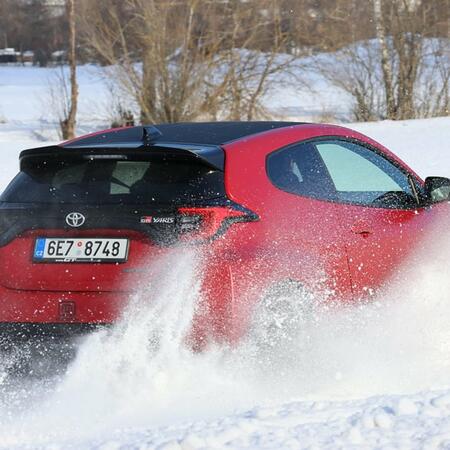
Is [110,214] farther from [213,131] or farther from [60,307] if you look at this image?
[213,131]

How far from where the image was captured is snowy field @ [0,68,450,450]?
3.91 metres

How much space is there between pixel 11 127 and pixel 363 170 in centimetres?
2646

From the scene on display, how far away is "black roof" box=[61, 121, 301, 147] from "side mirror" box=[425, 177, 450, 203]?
0.95m

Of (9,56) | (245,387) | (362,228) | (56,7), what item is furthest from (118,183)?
(9,56)

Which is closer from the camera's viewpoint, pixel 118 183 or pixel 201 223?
pixel 201 223

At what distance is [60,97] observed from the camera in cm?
3291

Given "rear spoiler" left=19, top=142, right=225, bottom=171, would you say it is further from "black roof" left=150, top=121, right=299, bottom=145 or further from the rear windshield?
"black roof" left=150, top=121, right=299, bottom=145

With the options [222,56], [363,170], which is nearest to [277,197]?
[363,170]

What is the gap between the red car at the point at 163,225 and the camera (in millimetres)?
4477

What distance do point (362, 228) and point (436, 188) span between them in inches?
31.5

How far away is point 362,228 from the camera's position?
5.33 meters

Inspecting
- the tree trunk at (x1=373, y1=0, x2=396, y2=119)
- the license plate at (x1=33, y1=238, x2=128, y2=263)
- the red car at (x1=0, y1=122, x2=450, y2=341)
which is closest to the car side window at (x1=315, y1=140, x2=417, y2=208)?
the red car at (x1=0, y1=122, x2=450, y2=341)

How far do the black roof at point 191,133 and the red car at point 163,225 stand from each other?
0.04 feet

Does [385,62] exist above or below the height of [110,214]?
below
